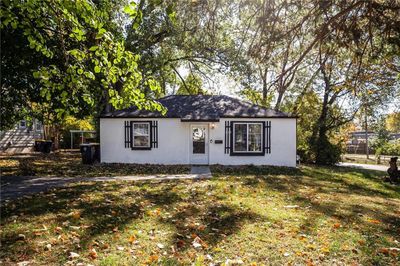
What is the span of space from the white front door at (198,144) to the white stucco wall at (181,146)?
0.24m

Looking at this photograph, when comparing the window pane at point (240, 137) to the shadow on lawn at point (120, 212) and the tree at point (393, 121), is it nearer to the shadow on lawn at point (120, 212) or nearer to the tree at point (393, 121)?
the shadow on lawn at point (120, 212)

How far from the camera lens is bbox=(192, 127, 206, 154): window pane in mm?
16797

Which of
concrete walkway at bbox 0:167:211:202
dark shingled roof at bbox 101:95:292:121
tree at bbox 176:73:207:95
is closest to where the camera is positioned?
concrete walkway at bbox 0:167:211:202

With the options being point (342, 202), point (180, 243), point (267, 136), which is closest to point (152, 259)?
point (180, 243)

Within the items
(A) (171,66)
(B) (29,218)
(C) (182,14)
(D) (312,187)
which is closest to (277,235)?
(B) (29,218)

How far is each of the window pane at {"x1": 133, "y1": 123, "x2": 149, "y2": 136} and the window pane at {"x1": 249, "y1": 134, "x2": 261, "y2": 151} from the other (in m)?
5.56

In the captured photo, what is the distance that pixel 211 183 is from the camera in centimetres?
1024

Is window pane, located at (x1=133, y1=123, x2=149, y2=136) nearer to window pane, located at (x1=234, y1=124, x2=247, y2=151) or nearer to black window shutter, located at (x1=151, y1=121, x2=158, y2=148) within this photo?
black window shutter, located at (x1=151, y1=121, x2=158, y2=148)

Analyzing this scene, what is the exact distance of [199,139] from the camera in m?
16.8

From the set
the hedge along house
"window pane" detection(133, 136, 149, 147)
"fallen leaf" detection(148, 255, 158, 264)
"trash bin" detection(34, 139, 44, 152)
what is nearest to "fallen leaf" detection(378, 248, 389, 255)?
"fallen leaf" detection(148, 255, 158, 264)

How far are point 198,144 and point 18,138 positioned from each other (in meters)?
17.8

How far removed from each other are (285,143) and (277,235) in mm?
12020

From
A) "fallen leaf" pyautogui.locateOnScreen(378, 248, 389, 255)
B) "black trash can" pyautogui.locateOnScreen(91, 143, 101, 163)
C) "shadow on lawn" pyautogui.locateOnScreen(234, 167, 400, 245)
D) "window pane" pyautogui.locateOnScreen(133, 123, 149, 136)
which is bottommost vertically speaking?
"shadow on lawn" pyautogui.locateOnScreen(234, 167, 400, 245)

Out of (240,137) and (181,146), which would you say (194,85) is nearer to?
(181,146)
